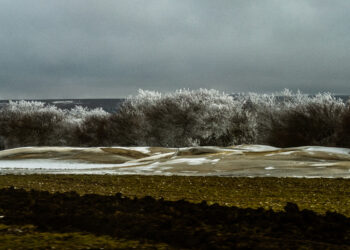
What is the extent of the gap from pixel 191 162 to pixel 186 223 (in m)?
23.5

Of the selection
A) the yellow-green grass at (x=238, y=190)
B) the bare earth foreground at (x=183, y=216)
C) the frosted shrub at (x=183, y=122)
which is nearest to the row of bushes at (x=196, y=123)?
the frosted shrub at (x=183, y=122)

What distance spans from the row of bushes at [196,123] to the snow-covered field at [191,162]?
731 inches

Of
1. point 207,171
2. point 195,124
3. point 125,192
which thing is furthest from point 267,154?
point 195,124

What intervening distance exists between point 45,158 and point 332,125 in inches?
1500

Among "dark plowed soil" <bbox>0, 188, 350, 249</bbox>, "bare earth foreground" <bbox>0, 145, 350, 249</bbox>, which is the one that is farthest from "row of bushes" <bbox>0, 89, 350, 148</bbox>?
"dark plowed soil" <bbox>0, 188, 350, 249</bbox>

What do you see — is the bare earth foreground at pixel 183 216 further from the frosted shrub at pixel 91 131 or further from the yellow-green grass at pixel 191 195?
the frosted shrub at pixel 91 131

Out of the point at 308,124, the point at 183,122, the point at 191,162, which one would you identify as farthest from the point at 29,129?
the point at 191,162

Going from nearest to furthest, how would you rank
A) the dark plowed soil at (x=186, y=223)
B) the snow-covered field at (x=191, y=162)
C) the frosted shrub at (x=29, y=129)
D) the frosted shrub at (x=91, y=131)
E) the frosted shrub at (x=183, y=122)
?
the dark plowed soil at (x=186, y=223) < the snow-covered field at (x=191, y=162) < the frosted shrub at (x=183, y=122) < the frosted shrub at (x=91, y=131) < the frosted shrub at (x=29, y=129)

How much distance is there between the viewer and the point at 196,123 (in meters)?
76.5

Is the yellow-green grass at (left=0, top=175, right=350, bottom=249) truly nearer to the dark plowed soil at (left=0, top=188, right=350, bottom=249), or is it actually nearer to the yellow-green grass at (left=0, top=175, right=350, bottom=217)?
the yellow-green grass at (left=0, top=175, right=350, bottom=217)

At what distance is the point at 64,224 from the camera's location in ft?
32.5

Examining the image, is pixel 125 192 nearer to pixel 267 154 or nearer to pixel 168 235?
pixel 168 235

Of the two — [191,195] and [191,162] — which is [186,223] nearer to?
[191,195]

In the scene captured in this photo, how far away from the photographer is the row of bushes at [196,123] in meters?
65.9
